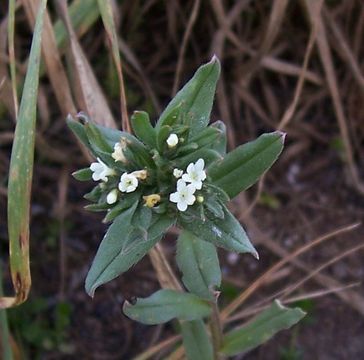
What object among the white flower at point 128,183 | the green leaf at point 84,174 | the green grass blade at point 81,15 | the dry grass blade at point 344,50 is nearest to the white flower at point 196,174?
the white flower at point 128,183

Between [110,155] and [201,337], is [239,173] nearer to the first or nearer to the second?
[110,155]

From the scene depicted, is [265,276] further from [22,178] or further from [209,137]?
[22,178]

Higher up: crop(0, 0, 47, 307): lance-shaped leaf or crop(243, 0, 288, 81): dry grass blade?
crop(0, 0, 47, 307): lance-shaped leaf

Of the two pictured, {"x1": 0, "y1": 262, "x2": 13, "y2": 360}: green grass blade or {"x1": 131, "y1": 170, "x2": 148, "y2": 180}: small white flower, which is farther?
{"x1": 0, "y1": 262, "x2": 13, "y2": 360}: green grass blade

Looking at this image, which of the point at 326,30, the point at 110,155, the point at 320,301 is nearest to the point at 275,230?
the point at 320,301

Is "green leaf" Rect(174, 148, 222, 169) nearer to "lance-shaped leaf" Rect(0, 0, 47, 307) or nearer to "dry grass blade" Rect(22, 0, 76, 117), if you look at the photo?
"lance-shaped leaf" Rect(0, 0, 47, 307)

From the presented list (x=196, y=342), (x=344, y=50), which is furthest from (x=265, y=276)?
(x=344, y=50)

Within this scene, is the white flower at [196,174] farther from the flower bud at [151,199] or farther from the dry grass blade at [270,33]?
the dry grass blade at [270,33]

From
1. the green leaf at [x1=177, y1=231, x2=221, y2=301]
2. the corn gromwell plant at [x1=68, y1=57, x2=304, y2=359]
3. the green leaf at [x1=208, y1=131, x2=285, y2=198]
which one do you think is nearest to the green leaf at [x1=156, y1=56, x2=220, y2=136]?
the corn gromwell plant at [x1=68, y1=57, x2=304, y2=359]
